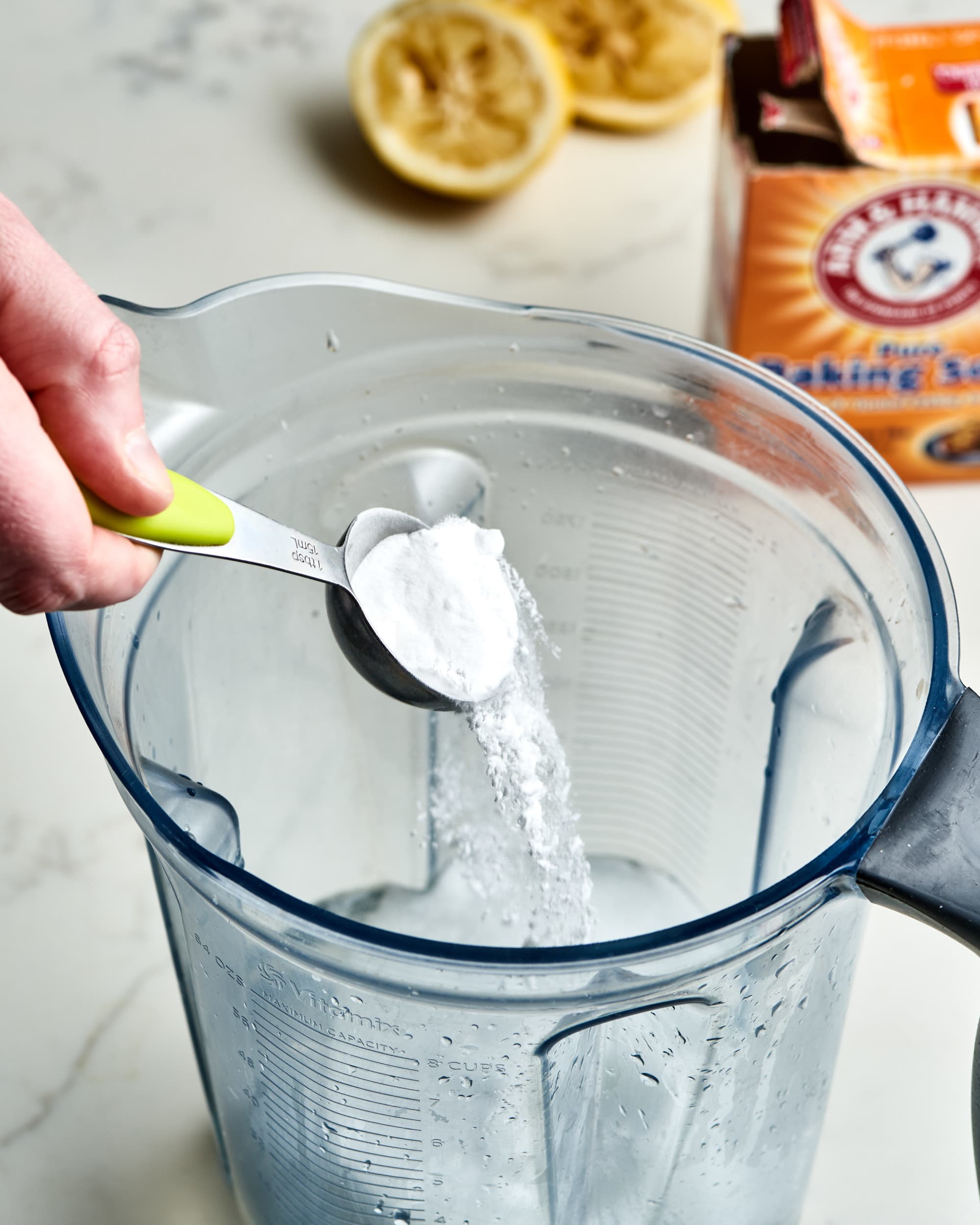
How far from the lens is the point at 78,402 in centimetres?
45

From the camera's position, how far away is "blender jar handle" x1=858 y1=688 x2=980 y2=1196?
1.37ft

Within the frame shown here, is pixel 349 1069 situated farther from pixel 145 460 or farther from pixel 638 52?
pixel 638 52

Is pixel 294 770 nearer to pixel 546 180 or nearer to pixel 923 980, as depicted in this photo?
pixel 923 980

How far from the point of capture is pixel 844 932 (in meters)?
0.50

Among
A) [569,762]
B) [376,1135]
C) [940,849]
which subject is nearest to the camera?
[940,849]

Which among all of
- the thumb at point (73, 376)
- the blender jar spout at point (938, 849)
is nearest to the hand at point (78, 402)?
the thumb at point (73, 376)

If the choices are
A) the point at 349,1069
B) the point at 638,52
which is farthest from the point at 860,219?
the point at 349,1069

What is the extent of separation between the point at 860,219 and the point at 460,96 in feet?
1.12

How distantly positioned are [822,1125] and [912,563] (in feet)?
0.85

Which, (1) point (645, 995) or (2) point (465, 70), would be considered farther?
(2) point (465, 70)

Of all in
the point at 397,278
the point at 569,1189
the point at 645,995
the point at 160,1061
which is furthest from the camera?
the point at 397,278

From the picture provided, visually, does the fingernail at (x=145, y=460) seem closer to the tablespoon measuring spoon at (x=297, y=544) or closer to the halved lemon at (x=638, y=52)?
the tablespoon measuring spoon at (x=297, y=544)

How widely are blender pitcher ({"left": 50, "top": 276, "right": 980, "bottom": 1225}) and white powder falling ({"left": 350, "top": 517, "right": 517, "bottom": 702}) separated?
81 millimetres

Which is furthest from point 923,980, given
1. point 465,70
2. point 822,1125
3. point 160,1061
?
point 465,70
